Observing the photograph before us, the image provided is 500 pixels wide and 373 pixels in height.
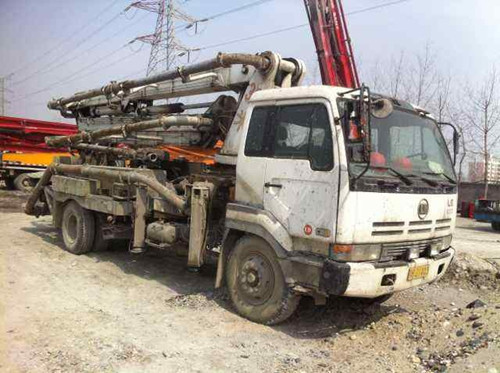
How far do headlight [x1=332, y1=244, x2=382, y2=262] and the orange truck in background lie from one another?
1721 cm

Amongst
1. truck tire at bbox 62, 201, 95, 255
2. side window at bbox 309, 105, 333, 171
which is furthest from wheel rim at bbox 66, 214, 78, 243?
side window at bbox 309, 105, 333, 171

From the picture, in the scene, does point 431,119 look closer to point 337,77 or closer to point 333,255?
point 333,255

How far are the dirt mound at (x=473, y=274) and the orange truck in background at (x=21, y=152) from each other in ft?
53.8

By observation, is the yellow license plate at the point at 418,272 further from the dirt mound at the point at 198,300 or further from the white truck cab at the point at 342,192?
the dirt mound at the point at 198,300

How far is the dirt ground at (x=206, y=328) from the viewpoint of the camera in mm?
4230

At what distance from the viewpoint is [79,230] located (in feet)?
27.1

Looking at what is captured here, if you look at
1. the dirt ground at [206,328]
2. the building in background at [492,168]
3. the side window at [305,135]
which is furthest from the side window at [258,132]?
the building in background at [492,168]

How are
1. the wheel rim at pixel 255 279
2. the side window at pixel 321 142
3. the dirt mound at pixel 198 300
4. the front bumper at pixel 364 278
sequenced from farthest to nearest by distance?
1. the dirt mound at pixel 198 300
2. the wheel rim at pixel 255 279
3. the side window at pixel 321 142
4. the front bumper at pixel 364 278

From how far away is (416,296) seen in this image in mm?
6523

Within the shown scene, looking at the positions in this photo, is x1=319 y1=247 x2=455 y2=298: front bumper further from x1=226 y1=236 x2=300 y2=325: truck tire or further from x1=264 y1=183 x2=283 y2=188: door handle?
x1=264 y1=183 x2=283 y2=188: door handle

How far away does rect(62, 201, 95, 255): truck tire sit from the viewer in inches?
323

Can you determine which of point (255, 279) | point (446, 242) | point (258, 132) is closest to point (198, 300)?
point (255, 279)

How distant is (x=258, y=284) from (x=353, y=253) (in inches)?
47.6

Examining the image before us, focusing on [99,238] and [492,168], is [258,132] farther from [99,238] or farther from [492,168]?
[492,168]
